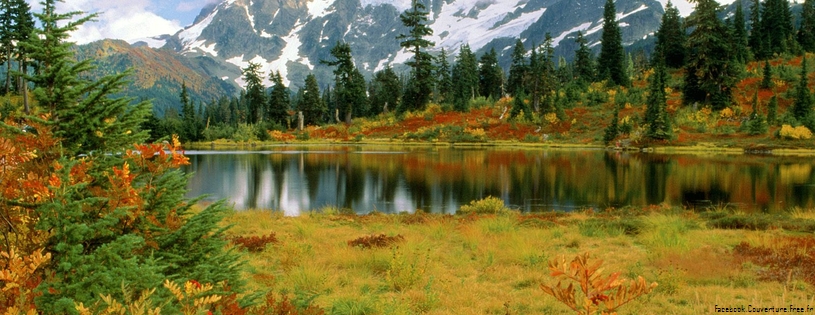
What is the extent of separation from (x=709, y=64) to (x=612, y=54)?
19.1 m

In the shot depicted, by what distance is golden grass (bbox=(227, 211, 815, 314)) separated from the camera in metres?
6.42

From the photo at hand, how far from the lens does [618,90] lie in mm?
63719

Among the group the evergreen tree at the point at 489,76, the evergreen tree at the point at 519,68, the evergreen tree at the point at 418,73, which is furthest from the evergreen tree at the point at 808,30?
the evergreen tree at the point at 418,73

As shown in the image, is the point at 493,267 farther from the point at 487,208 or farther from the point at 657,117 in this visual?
the point at 657,117

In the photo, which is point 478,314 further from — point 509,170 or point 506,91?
point 506,91

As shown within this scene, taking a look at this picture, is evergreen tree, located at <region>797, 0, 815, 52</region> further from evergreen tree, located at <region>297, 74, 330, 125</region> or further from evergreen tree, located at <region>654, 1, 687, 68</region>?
evergreen tree, located at <region>297, 74, 330, 125</region>

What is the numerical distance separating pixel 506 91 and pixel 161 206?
10690 cm

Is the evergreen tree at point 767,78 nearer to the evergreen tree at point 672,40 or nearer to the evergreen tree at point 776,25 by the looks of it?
the evergreen tree at point 672,40

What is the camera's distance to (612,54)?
2766 inches

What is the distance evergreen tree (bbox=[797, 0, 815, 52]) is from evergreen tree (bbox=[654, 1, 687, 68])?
53.0 feet

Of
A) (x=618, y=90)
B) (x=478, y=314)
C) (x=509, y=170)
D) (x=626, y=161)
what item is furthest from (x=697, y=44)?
(x=478, y=314)

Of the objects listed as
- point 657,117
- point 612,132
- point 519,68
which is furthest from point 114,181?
point 519,68

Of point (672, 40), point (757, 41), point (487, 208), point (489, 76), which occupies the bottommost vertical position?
point (487, 208)

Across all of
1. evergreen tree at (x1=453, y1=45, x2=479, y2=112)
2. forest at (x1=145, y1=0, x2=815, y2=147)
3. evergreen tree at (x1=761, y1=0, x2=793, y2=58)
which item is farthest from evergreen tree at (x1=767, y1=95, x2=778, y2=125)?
evergreen tree at (x1=453, y1=45, x2=479, y2=112)
